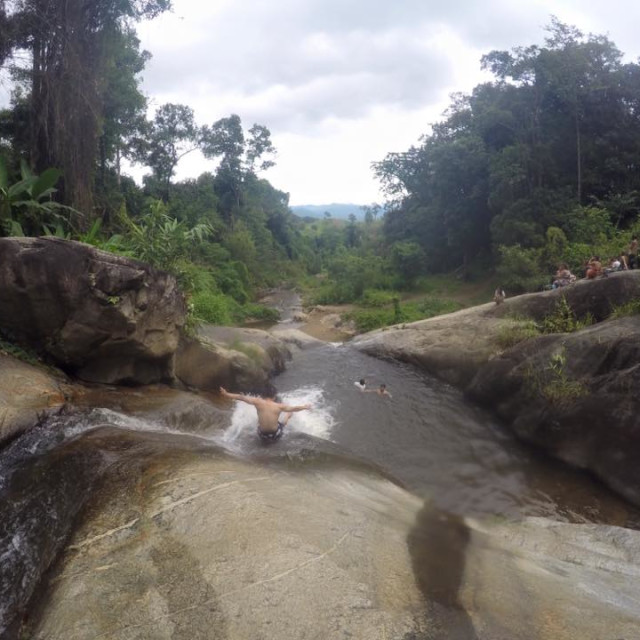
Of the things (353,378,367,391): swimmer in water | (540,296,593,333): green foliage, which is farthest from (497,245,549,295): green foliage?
(353,378,367,391): swimmer in water

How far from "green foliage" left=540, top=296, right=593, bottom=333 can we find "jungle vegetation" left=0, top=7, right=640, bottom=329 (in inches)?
239

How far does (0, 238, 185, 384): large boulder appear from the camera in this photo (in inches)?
267

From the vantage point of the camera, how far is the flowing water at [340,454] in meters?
4.03

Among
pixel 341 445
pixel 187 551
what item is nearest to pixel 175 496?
pixel 187 551

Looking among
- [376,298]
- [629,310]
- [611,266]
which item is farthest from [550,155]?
[629,310]

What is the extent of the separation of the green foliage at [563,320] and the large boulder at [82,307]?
28.4 feet

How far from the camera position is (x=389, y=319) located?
21.5 metres

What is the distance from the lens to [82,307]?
23.4 ft

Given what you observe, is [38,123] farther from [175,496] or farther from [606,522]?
[606,522]

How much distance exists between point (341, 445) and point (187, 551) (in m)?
4.87

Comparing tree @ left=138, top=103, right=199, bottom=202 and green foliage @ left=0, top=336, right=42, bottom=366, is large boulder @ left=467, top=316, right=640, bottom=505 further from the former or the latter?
tree @ left=138, top=103, right=199, bottom=202

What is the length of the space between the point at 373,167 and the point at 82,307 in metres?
30.8

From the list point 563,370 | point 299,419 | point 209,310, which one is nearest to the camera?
point 563,370

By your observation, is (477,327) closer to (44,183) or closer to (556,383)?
(556,383)
